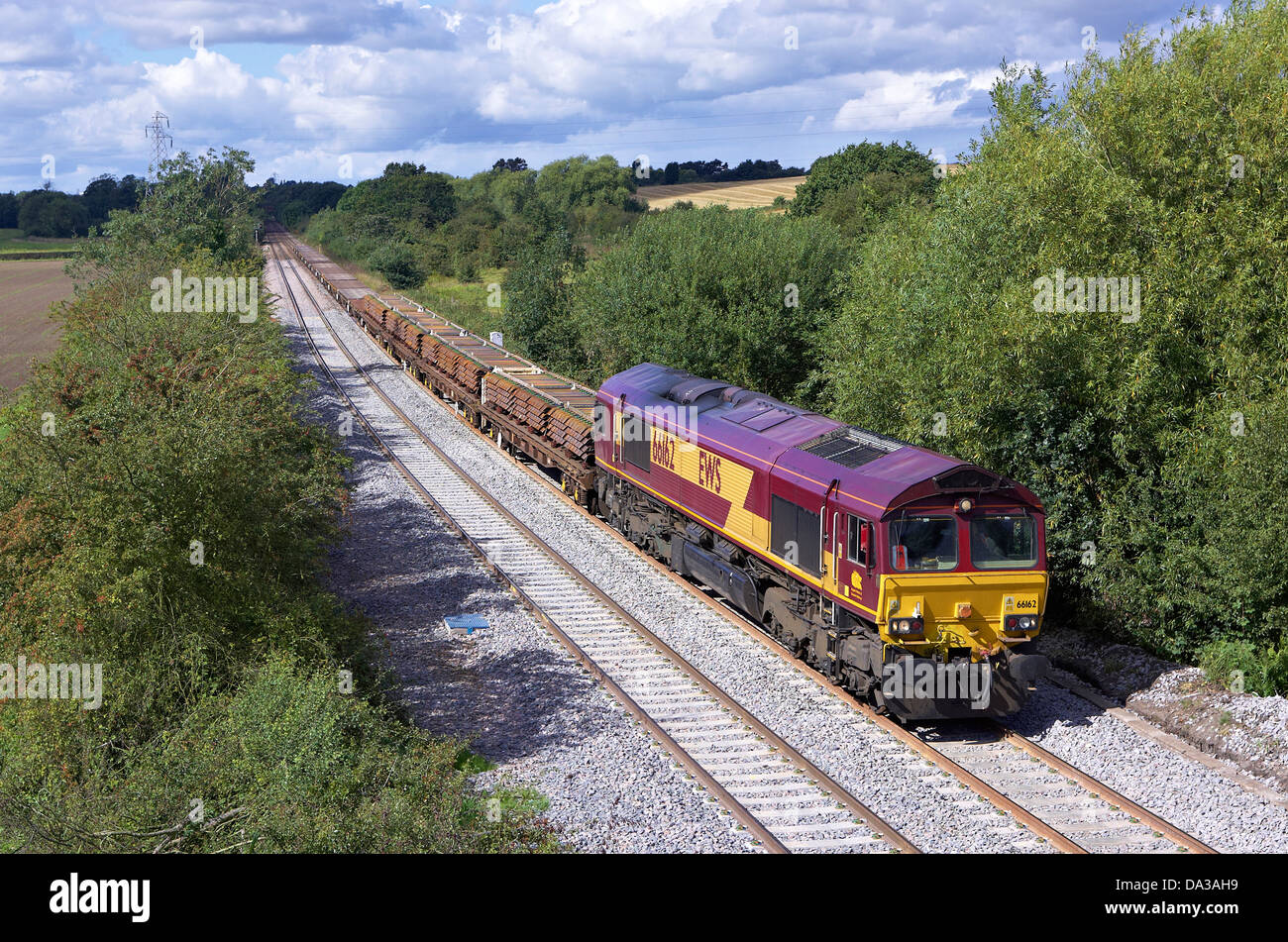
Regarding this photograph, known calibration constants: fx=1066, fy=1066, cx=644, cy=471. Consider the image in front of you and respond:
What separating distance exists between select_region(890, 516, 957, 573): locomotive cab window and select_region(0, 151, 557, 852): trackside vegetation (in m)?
5.75

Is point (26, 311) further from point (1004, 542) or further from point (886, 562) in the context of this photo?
point (1004, 542)

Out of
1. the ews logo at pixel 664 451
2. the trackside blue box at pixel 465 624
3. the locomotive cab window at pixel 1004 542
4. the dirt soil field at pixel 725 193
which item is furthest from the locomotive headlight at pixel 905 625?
the dirt soil field at pixel 725 193

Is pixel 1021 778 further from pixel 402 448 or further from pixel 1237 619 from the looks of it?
pixel 402 448

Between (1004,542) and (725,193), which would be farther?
(725,193)

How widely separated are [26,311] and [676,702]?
6231cm

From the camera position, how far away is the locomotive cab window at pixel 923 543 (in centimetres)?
1393

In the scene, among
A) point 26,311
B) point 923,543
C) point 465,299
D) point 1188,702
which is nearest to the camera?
point 923,543

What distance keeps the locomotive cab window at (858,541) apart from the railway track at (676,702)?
2.60m

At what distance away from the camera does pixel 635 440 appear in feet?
75.1

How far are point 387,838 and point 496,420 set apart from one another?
80.2 ft

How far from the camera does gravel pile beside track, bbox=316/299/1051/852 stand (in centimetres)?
1173

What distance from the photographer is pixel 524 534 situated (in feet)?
80.1

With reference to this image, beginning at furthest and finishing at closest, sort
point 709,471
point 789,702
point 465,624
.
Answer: point 709,471
point 465,624
point 789,702

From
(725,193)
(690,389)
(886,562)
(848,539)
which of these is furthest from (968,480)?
(725,193)
